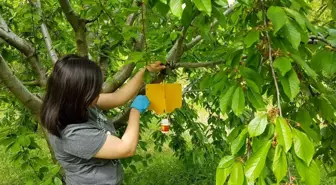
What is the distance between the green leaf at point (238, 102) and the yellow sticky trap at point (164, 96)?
66 centimetres

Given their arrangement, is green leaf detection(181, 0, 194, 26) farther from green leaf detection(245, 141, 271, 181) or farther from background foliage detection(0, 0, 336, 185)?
green leaf detection(245, 141, 271, 181)

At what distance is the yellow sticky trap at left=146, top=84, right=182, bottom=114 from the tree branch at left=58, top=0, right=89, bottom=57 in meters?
0.68

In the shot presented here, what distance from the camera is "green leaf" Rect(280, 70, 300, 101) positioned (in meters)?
1.22

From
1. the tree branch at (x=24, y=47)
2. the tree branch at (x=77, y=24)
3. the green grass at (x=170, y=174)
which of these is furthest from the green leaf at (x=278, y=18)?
the green grass at (x=170, y=174)

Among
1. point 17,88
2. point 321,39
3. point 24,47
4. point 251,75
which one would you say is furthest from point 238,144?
point 24,47

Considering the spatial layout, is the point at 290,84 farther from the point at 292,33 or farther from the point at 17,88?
the point at 17,88

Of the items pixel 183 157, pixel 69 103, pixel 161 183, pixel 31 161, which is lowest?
pixel 161 183

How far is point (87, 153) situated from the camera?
5.68 feet

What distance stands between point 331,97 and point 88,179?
3.57 ft

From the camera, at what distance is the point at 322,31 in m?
1.59

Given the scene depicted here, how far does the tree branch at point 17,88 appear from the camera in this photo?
215cm

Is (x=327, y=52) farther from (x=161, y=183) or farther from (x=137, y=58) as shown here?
(x=161, y=183)

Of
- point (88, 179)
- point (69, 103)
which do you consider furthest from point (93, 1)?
point (88, 179)

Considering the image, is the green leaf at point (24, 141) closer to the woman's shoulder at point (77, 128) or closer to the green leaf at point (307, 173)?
the woman's shoulder at point (77, 128)
